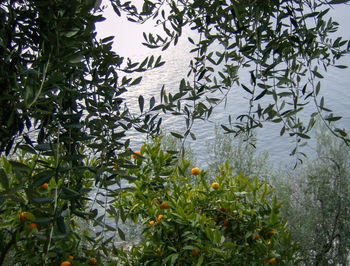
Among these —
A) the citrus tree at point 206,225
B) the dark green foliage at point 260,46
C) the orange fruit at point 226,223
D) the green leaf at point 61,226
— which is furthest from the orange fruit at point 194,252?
the green leaf at point 61,226

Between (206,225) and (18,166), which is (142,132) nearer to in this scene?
(18,166)

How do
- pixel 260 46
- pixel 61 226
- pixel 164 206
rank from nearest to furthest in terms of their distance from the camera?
pixel 61 226 → pixel 260 46 → pixel 164 206

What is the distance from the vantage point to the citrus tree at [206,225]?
1.15 m

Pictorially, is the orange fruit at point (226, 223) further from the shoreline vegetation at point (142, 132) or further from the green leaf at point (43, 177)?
the green leaf at point (43, 177)

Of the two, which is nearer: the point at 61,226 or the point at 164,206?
the point at 61,226

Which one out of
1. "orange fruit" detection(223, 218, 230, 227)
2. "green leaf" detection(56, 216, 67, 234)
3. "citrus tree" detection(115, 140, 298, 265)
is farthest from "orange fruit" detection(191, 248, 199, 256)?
"green leaf" detection(56, 216, 67, 234)

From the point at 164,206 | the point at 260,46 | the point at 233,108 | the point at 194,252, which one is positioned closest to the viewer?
the point at 260,46

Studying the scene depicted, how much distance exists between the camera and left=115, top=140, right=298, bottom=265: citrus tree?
115 centimetres

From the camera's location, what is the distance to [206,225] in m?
1.27

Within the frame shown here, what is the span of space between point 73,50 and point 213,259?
90 centimetres

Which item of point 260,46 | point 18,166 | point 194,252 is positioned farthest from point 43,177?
point 194,252

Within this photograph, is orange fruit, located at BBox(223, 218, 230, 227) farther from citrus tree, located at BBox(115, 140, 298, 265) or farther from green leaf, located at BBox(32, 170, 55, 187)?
green leaf, located at BBox(32, 170, 55, 187)

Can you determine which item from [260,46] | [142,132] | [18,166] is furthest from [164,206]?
[18,166]

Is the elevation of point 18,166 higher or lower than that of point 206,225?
higher
